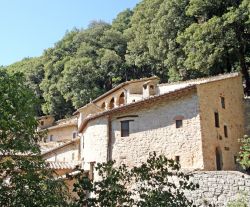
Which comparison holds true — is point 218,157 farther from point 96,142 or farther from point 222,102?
point 96,142

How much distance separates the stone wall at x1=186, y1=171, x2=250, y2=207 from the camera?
15861 millimetres

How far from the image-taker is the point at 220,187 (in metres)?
16.5

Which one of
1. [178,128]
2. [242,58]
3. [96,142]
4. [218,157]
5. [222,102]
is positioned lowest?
[218,157]

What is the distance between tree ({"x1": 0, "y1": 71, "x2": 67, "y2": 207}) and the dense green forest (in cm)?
1346

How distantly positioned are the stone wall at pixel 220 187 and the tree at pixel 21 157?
9.59 meters

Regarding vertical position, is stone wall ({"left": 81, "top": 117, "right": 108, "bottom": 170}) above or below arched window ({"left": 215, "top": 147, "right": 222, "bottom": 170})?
above

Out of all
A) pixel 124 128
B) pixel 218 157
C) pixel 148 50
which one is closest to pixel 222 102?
pixel 218 157

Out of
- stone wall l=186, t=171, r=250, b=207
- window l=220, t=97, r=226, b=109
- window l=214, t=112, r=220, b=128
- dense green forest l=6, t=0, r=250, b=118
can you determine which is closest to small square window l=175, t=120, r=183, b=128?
window l=214, t=112, r=220, b=128

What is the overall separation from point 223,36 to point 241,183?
67.5 feet

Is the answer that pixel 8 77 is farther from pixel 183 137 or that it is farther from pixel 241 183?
pixel 183 137

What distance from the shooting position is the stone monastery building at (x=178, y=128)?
69.1ft

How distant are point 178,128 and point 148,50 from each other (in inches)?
1100

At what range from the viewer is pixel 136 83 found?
131 ft

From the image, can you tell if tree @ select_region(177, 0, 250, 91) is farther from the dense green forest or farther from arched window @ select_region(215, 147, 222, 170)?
arched window @ select_region(215, 147, 222, 170)
